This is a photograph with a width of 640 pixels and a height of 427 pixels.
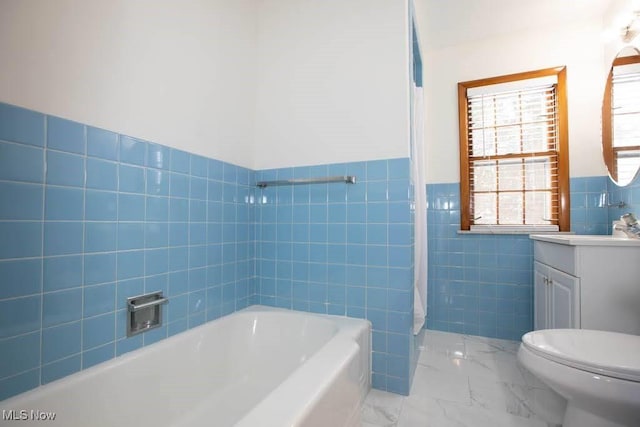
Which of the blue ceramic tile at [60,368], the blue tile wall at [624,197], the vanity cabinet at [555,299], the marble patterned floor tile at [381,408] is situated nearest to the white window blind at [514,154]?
the blue tile wall at [624,197]

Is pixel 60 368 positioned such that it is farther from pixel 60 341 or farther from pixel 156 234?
pixel 156 234

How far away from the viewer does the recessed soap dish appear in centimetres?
112

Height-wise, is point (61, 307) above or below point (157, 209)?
below

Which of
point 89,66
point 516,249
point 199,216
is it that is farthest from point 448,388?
point 89,66

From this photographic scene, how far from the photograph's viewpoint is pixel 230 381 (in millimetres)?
1432

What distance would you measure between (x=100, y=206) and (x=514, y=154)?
9.06ft

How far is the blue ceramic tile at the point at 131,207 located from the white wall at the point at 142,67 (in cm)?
26

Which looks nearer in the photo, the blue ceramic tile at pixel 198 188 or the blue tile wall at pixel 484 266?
the blue ceramic tile at pixel 198 188

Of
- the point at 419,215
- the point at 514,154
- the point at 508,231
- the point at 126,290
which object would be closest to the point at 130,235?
the point at 126,290

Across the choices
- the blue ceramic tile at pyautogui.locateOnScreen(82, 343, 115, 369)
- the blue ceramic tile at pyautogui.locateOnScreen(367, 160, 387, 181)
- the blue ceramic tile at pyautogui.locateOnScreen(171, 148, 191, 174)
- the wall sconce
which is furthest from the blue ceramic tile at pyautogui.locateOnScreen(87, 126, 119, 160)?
the wall sconce

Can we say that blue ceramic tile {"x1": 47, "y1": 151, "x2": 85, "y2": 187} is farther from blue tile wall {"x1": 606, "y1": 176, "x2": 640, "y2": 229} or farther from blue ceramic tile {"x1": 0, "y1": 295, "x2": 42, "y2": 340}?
blue tile wall {"x1": 606, "y1": 176, "x2": 640, "y2": 229}

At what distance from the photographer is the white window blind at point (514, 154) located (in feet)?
7.35

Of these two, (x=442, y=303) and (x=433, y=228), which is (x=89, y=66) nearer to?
(x=433, y=228)

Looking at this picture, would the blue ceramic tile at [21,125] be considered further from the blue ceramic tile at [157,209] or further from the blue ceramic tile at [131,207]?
the blue ceramic tile at [157,209]
